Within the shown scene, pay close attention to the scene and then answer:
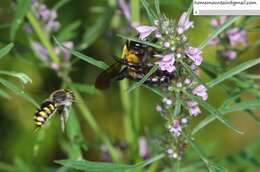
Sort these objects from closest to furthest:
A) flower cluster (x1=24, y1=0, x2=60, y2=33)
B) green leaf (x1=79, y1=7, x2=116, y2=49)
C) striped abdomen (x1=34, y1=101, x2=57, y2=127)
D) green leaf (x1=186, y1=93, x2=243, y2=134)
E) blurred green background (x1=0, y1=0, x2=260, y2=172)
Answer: green leaf (x1=186, y1=93, x2=243, y2=134) < striped abdomen (x1=34, y1=101, x2=57, y2=127) < flower cluster (x1=24, y1=0, x2=60, y2=33) < green leaf (x1=79, y1=7, x2=116, y2=49) < blurred green background (x1=0, y1=0, x2=260, y2=172)

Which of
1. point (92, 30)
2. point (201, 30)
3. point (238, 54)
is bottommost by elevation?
point (238, 54)

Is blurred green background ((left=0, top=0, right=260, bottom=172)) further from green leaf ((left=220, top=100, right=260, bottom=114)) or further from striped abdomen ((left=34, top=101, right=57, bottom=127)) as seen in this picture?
green leaf ((left=220, top=100, right=260, bottom=114))

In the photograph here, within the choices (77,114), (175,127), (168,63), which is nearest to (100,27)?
(175,127)

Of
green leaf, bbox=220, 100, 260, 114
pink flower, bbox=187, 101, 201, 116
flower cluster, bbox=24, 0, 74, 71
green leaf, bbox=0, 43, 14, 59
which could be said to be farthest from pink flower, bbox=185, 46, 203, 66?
flower cluster, bbox=24, 0, 74, 71

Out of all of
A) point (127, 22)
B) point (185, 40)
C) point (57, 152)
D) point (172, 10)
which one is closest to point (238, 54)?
point (127, 22)

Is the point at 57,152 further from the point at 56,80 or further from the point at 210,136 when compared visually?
the point at 210,136

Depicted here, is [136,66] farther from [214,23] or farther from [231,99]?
[214,23]
